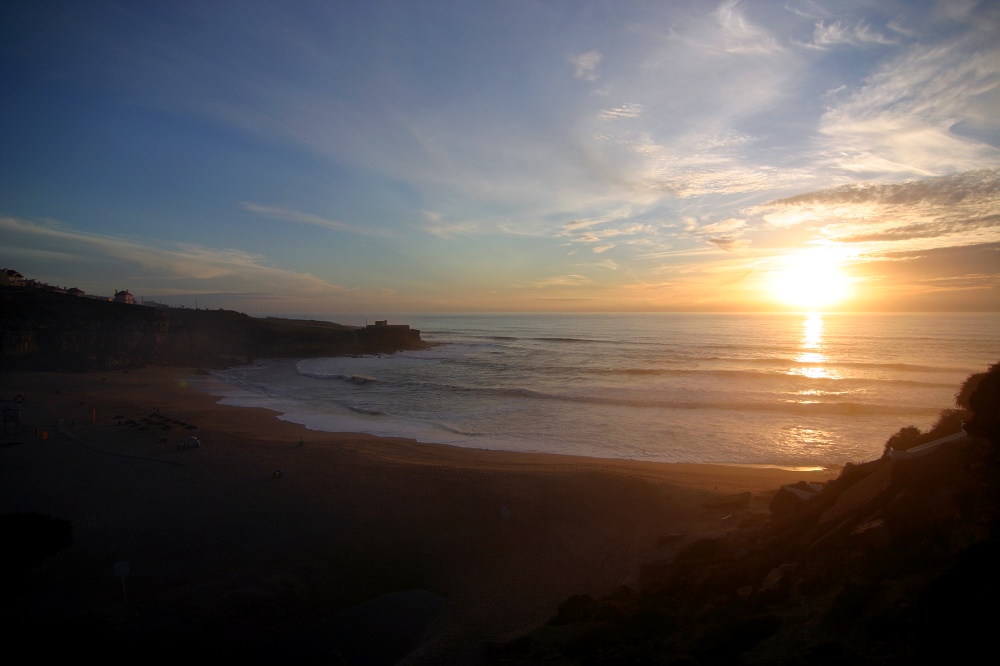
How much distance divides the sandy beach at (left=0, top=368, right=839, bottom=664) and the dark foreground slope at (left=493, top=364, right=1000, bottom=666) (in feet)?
5.06

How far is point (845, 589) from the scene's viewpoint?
4891 mm

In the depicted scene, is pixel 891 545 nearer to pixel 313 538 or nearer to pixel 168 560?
pixel 313 538

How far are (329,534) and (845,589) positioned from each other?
28.3 feet

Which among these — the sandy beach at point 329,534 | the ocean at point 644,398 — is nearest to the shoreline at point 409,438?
the ocean at point 644,398

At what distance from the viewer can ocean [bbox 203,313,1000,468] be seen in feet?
58.4

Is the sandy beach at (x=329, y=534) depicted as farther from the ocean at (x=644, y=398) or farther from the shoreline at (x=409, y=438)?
the ocean at (x=644, y=398)

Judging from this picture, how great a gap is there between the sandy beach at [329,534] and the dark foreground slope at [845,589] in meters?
1.54

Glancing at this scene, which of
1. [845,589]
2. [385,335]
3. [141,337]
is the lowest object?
[845,589]

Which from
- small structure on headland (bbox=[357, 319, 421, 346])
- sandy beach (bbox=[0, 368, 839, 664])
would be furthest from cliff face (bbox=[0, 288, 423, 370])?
sandy beach (bbox=[0, 368, 839, 664])

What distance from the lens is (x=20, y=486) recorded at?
38.2 feet

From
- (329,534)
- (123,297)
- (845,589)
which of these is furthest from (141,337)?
(845,589)

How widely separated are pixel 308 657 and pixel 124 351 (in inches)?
1728

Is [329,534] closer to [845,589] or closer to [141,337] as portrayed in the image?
[845,589]

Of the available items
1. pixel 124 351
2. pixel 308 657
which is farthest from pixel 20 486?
pixel 124 351
